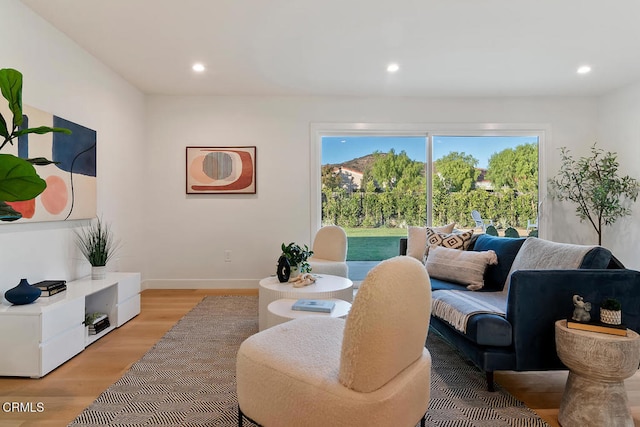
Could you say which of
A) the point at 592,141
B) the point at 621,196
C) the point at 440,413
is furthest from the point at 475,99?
the point at 440,413

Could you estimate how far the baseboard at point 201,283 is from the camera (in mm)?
4500

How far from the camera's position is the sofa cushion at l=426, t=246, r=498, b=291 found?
282 centimetres

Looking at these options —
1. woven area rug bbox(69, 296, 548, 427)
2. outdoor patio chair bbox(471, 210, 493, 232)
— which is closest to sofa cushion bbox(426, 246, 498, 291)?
woven area rug bbox(69, 296, 548, 427)

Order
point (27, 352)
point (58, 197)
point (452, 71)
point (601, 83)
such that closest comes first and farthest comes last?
point (27, 352) < point (58, 197) < point (452, 71) < point (601, 83)

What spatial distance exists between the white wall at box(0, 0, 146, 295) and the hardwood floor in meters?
0.71

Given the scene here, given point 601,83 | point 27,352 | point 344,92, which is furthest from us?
point 344,92

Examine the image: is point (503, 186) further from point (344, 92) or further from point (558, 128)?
point (344, 92)

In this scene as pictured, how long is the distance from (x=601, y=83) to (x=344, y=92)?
9.68 feet

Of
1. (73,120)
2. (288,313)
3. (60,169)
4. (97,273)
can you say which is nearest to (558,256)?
(288,313)

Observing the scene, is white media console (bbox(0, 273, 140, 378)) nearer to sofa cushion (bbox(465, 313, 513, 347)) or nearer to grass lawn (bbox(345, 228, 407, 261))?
sofa cushion (bbox(465, 313, 513, 347))

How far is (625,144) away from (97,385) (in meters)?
5.63

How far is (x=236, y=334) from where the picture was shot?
114 inches

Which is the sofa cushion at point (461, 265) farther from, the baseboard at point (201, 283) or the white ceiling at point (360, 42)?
the baseboard at point (201, 283)

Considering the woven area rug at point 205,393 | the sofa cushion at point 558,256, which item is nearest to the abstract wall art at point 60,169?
the woven area rug at point 205,393
